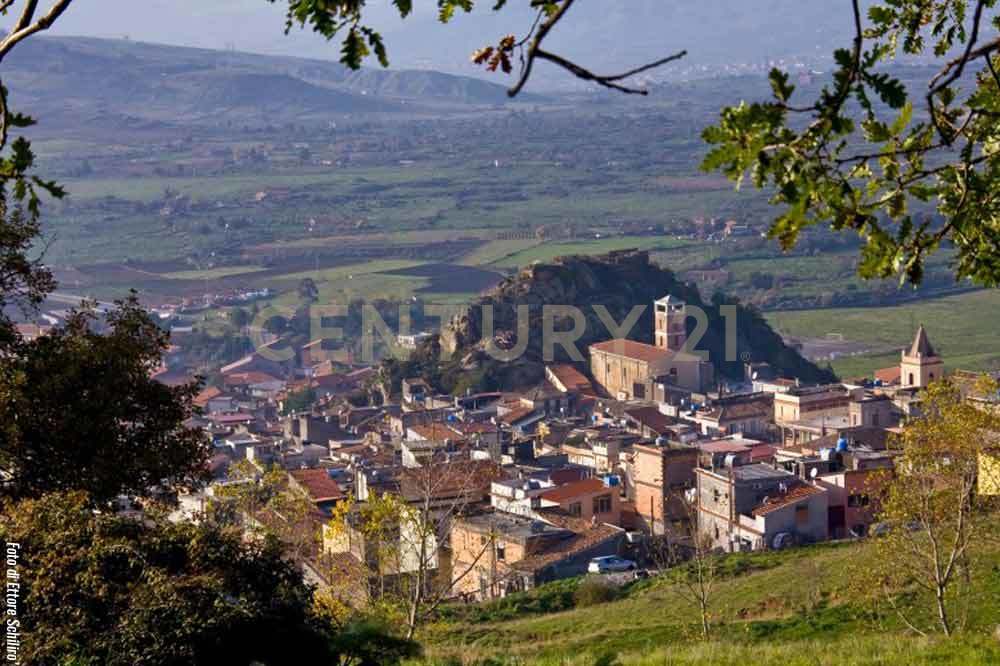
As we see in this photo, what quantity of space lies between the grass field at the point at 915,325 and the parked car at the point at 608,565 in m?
37.3

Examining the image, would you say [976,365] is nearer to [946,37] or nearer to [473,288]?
[473,288]

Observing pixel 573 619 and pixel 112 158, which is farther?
pixel 112 158

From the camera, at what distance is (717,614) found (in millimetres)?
19594

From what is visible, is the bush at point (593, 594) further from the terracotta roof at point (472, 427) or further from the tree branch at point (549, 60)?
the tree branch at point (549, 60)

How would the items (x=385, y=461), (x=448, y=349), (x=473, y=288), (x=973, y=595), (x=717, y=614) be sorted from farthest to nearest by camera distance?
(x=473, y=288), (x=448, y=349), (x=385, y=461), (x=717, y=614), (x=973, y=595)

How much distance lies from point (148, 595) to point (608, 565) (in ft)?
63.0

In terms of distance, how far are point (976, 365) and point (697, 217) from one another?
6539 cm

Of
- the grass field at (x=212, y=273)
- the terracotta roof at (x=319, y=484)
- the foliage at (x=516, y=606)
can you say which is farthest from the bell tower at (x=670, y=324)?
the grass field at (x=212, y=273)

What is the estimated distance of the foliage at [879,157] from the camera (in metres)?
3.98

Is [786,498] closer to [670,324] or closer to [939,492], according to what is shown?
[939,492]

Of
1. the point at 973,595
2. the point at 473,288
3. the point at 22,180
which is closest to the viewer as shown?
the point at 22,180

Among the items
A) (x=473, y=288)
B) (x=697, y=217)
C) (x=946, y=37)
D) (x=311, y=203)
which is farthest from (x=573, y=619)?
(x=311, y=203)

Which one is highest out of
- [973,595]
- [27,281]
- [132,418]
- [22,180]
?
[22,180]

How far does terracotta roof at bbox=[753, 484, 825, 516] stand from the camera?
28.0 m
